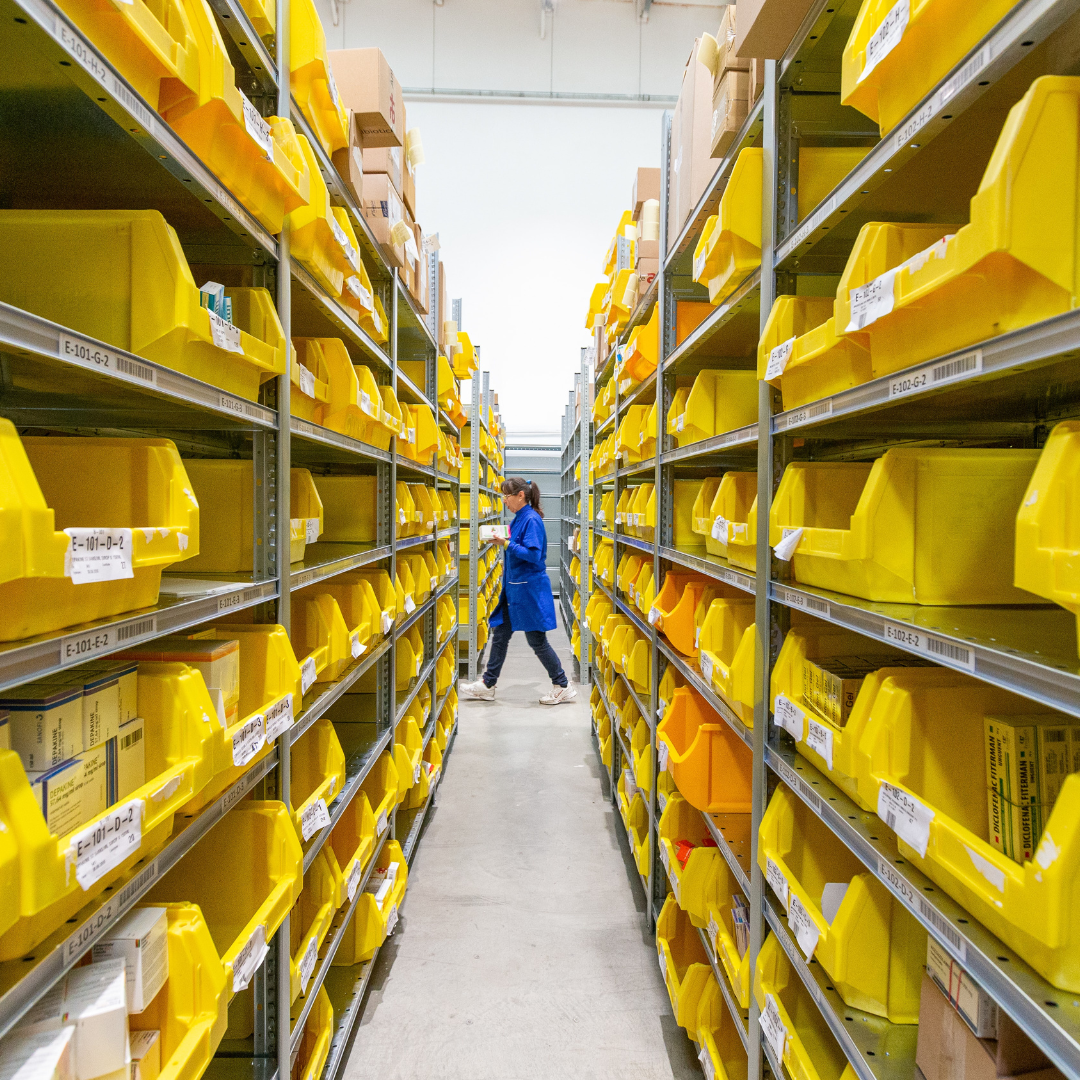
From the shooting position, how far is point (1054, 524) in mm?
773

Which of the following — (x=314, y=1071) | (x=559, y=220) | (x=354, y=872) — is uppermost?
(x=559, y=220)

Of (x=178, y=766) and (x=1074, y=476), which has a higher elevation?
(x=1074, y=476)

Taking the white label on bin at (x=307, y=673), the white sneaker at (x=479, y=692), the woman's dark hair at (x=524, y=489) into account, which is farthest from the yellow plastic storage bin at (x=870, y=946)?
the white sneaker at (x=479, y=692)

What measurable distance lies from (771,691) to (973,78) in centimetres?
112

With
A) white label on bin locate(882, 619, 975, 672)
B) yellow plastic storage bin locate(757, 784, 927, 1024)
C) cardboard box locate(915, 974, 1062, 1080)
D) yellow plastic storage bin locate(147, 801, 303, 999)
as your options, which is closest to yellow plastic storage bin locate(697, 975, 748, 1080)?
yellow plastic storage bin locate(757, 784, 927, 1024)

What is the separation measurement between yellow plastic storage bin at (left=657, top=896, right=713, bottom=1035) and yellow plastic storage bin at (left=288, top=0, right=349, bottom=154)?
8.15ft

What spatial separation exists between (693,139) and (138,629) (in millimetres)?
2046

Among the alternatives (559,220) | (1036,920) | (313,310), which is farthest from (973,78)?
(559,220)

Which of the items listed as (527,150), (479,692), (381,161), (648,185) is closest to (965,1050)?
(381,161)

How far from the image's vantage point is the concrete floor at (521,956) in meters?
2.21

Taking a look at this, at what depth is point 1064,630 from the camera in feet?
3.46

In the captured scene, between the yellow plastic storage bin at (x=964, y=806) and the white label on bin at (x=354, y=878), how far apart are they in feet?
4.86

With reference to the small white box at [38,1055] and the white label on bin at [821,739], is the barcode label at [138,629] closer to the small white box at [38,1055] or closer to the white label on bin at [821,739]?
the small white box at [38,1055]

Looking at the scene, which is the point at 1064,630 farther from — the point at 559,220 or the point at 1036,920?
the point at 559,220
